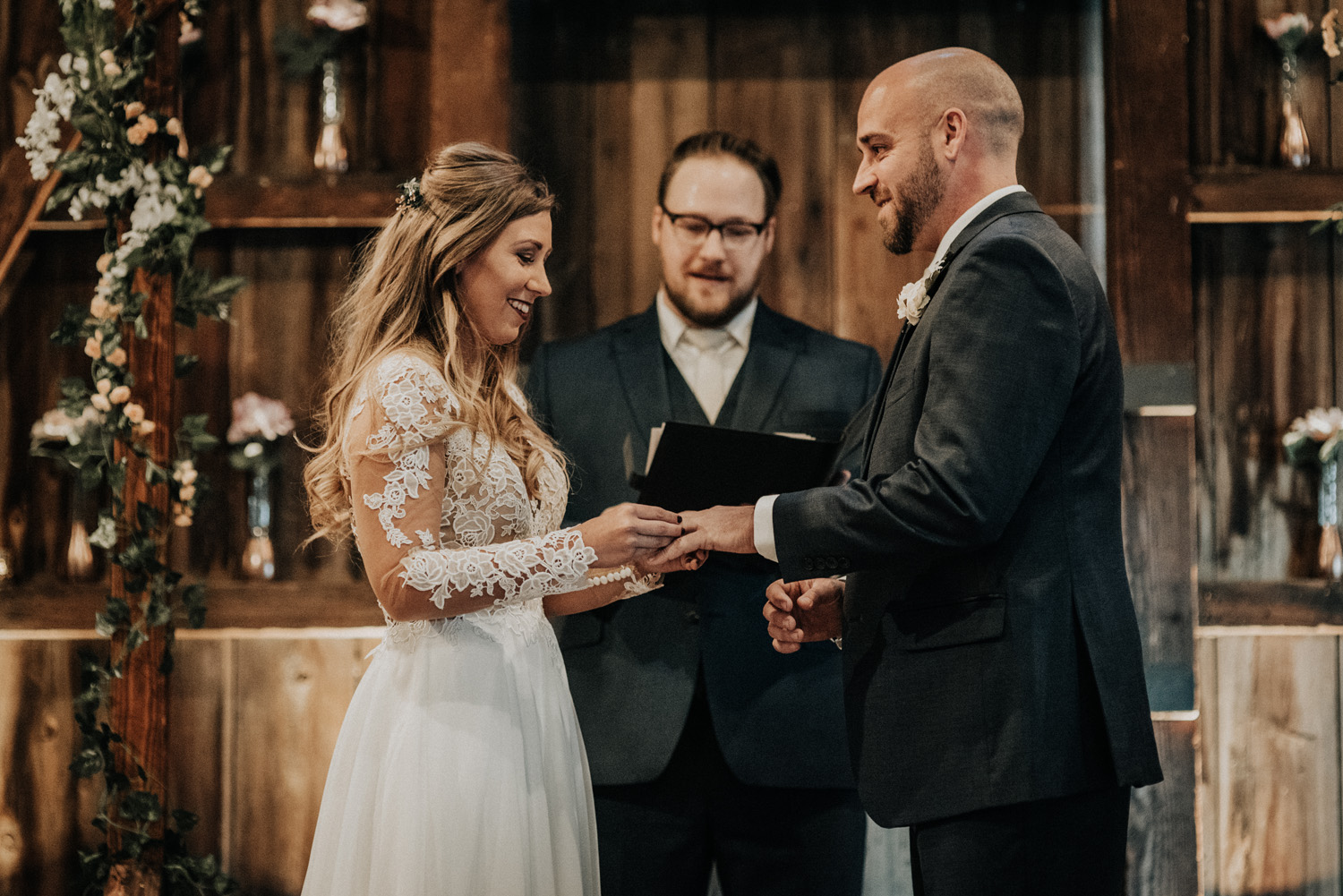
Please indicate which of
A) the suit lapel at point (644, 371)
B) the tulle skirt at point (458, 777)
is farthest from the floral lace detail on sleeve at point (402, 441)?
the suit lapel at point (644, 371)

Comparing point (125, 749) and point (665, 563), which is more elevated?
point (665, 563)

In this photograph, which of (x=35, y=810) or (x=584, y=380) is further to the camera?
(x=35, y=810)

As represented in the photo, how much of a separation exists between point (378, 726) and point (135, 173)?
1.54 meters

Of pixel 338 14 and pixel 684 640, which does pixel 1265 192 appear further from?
pixel 338 14

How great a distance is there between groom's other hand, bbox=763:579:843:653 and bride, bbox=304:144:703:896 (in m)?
0.18

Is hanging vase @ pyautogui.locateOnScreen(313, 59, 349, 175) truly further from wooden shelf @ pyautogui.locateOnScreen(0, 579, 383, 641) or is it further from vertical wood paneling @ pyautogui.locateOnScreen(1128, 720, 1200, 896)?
vertical wood paneling @ pyautogui.locateOnScreen(1128, 720, 1200, 896)

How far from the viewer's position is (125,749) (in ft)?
8.54

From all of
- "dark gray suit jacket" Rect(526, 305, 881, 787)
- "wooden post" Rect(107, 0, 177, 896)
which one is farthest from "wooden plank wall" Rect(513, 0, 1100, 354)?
"wooden post" Rect(107, 0, 177, 896)

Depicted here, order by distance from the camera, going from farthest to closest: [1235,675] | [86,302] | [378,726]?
[86,302] → [1235,675] → [378,726]

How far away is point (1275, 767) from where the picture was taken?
291cm

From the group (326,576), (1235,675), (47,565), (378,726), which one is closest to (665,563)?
(378,726)

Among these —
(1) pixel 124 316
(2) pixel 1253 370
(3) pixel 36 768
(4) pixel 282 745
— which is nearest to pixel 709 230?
(1) pixel 124 316

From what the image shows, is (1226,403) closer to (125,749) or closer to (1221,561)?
(1221,561)

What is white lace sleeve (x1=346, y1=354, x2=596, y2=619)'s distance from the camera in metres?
1.76
